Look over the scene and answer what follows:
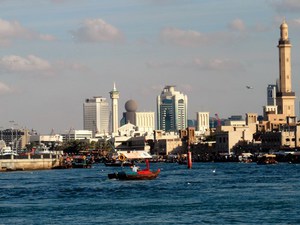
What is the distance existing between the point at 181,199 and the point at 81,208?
36.2 feet

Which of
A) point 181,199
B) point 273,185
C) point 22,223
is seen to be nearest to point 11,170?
point 273,185

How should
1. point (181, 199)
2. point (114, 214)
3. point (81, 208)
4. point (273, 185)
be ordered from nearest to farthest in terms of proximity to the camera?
1. point (114, 214)
2. point (81, 208)
3. point (181, 199)
4. point (273, 185)

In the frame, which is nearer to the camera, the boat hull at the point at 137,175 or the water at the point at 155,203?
the water at the point at 155,203

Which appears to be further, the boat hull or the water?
the boat hull

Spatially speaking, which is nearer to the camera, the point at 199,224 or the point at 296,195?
the point at 199,224

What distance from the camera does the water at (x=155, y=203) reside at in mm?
75000

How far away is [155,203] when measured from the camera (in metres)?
88.4

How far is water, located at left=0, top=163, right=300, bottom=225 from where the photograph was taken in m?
75.0

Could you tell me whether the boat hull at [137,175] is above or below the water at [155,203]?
Result: above

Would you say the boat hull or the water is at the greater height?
the boat hull

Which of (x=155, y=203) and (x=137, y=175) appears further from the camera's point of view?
(x=137, y=175)

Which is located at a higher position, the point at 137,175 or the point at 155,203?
the point at 137,175

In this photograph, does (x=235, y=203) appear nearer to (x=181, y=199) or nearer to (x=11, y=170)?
(x=181, y=199)

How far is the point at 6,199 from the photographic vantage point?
323 feet
